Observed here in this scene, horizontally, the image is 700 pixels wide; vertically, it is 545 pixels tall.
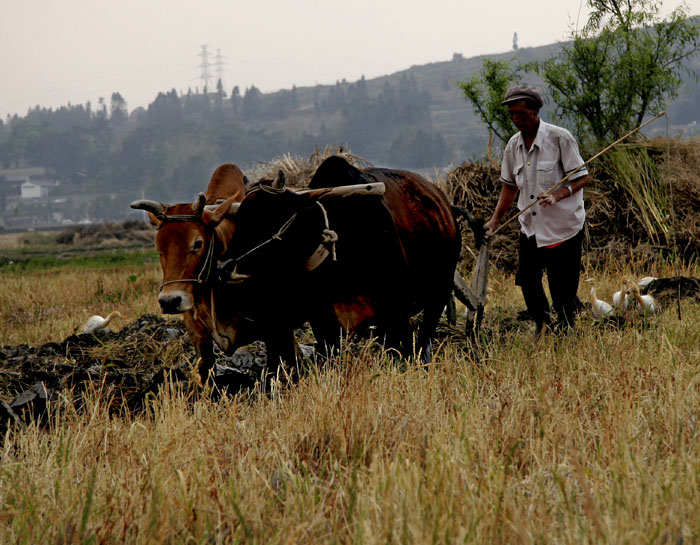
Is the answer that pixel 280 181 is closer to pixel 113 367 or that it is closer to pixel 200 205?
pixel 200 205

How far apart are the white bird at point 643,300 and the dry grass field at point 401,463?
88.1 inches

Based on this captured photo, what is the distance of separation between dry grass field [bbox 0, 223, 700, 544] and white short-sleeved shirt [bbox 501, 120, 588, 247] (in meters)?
1.06

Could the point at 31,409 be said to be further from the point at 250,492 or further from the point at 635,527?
the point at 635,527

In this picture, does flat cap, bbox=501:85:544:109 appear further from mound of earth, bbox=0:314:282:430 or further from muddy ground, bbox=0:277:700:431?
mound of earth, bbox=0:314:282:430

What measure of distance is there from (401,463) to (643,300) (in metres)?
5.27

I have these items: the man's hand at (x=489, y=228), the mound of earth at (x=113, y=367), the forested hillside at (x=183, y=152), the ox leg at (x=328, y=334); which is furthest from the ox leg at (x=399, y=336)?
the forested hillside at (x=183, y=152)

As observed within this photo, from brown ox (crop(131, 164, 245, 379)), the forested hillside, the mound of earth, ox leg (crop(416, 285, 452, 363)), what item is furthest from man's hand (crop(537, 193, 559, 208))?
the forested hillside

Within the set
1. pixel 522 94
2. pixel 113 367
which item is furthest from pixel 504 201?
pixel 113 367

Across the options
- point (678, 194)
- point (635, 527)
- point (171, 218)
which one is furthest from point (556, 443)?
point (678, 194)

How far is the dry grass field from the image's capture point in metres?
2.59

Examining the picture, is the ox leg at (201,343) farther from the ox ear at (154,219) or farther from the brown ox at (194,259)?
the ox ear at (154,219)

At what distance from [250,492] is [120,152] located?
19221 cm

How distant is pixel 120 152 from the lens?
18425 centimetres

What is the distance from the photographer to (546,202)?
18.6 feet
